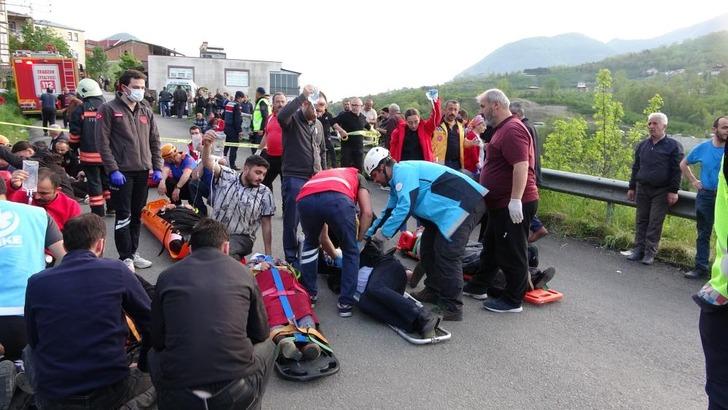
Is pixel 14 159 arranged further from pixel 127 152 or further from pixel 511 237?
pixel 511 237

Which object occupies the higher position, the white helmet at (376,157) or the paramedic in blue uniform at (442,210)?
the white helmet at (376,157)

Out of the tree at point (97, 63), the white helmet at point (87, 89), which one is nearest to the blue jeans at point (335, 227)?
the white helmet at point (87, 89)

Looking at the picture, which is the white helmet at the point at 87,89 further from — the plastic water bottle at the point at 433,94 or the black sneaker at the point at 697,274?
the black sneaker at the point at 697,274

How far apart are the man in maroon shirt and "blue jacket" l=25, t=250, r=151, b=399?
3.41 metres

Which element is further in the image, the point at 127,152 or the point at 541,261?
the point at 541,261

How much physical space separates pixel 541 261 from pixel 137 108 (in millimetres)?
5091

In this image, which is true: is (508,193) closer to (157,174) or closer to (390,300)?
(390,300)

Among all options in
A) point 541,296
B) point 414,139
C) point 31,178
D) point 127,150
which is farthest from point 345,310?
point 414,139

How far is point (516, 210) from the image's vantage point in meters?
4.86

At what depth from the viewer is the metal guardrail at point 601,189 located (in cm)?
657

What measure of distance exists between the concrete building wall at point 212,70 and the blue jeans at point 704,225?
144 ft

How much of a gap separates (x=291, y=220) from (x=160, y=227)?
203cm

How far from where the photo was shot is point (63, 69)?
25.1 m

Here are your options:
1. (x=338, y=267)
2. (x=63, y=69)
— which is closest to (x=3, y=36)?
(x=63, y=69)
